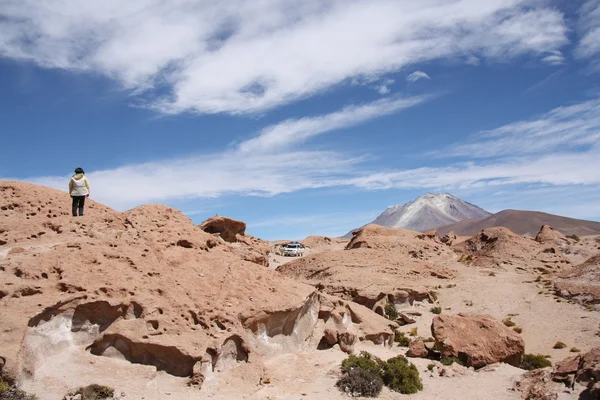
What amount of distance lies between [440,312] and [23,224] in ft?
54.4

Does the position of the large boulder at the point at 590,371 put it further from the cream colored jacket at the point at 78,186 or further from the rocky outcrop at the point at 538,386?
the cream colored jacket at the point at 78,186

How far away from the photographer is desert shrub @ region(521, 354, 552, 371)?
1404 centimetres

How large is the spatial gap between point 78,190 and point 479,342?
12.0 meters

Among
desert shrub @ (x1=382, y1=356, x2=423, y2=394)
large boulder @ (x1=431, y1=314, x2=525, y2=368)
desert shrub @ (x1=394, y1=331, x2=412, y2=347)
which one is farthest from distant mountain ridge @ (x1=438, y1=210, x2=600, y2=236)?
desert shrub @ (x1=382, y1=356, x2=423, y2=394)

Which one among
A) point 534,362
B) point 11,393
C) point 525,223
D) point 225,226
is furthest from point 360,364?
point 525,223

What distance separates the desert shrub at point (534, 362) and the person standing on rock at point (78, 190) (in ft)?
43.9

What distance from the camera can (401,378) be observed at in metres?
11.7

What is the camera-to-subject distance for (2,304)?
9102 millimetres

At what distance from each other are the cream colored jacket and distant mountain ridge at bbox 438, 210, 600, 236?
12709 centimetres

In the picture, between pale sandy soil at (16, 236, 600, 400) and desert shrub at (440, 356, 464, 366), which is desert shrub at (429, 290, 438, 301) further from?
desert shrub at (440, 356, 464, 366)

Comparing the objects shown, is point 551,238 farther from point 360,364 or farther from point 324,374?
point 324,374

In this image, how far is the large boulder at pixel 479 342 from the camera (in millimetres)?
13289

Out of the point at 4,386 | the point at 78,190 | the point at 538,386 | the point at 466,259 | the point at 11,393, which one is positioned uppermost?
the point at 78,190

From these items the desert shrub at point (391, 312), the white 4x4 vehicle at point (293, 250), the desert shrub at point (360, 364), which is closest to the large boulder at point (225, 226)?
the desert shrub at point (391, 312)
